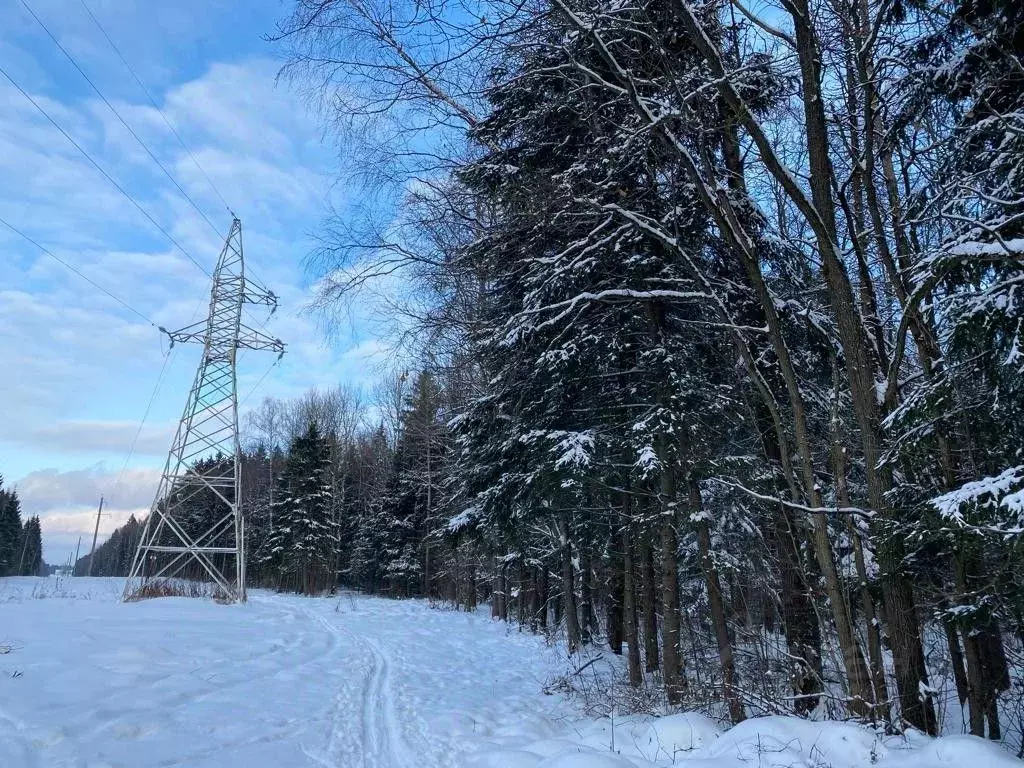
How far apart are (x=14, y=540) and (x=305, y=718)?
256 ft

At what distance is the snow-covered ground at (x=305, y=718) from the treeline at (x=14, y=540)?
6535cm

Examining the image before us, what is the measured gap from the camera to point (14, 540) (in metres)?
64.8

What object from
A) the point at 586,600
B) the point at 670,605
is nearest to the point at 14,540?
the point at 586,600

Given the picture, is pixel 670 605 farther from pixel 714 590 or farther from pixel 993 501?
pixel 993 501

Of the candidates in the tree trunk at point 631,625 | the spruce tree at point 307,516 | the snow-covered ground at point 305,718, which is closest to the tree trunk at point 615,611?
the tree trunk at point 631,625

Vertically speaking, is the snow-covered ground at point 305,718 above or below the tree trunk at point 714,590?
below

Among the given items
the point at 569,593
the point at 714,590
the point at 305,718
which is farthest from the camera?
the point at 569,593

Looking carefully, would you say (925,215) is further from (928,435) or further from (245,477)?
(245,477)

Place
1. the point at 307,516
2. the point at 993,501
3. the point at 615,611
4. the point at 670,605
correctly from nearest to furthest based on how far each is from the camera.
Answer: the point at 993,501
the point at 670,605
the point at 615,611
the point at 307,516

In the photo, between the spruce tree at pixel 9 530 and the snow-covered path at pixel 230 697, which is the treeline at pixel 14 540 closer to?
the spruce tree at pixel 9 530

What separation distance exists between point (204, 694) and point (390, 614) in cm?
1703

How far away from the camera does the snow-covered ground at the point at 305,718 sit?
4.08m

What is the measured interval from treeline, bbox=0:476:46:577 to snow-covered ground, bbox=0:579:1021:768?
6535 cm

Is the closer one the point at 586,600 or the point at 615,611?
the point at 615,611
